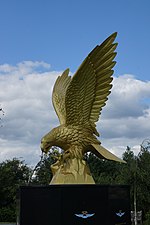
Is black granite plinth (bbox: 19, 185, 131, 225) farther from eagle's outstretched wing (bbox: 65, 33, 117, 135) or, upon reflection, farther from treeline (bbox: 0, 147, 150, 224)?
treeline (bbox: 0, 147, 150, 224)

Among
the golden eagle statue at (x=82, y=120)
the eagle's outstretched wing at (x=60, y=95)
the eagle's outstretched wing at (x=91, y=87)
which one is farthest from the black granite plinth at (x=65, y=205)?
the eagle's outstretched wing at (x=60, y=95)

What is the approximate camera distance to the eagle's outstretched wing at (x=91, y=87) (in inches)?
429

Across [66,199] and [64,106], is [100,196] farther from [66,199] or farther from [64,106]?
[64,106]

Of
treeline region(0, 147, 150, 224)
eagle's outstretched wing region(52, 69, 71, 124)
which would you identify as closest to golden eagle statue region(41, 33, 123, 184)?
eagle's outstretched wing region(52, 69, 71, 124)

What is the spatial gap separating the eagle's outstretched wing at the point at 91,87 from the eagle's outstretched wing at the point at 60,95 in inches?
22.0

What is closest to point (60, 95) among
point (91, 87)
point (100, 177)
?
point (91, 87)

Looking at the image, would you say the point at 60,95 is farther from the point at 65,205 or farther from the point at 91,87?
the point at 65,205

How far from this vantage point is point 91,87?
1125 centimetres

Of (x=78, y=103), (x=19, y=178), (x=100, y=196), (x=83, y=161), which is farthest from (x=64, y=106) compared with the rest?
(x=19, y=178)

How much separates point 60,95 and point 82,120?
152 cm

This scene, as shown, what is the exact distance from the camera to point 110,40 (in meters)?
11.0

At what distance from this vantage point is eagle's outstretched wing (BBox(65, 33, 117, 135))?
10.9m

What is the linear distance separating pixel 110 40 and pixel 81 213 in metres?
4.76

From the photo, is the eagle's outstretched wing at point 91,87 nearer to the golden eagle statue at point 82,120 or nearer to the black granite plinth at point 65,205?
the golden eagle statue at point 82,120
